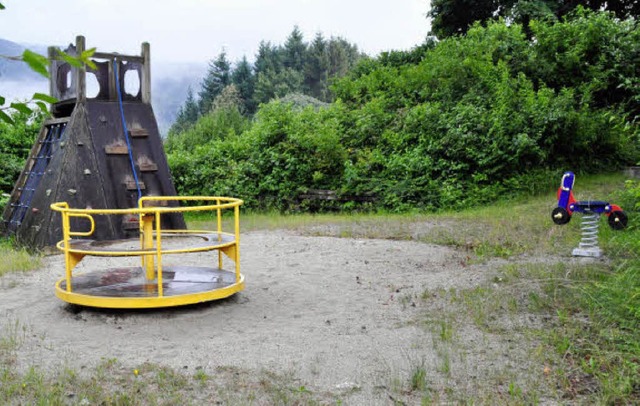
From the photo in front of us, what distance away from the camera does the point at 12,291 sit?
297 inches

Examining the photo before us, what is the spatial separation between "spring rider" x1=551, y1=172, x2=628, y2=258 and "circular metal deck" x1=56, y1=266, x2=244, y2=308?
417 cm

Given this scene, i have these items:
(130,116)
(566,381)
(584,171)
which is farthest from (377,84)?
(566,381)

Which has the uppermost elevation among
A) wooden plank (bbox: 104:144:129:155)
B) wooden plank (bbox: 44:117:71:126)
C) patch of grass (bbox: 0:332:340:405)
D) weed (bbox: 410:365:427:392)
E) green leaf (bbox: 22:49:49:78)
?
wooden plank (bbox: 44:117:71:126)

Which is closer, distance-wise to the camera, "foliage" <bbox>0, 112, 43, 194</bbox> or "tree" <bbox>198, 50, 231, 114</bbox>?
"foliage" <bbox>0, 112, 43, 194</bbox>

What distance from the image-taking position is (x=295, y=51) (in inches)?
2571

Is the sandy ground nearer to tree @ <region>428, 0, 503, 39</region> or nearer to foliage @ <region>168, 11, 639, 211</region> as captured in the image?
foliage @ <region>168, 11, 639, 211</region>

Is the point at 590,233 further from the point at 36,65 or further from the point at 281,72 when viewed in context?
the point at 281,72

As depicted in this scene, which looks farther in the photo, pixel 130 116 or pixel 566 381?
pixel 130 116

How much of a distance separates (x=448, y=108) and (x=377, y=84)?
4014 mm

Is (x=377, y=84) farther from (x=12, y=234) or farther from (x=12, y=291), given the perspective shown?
(x=12, y=291)

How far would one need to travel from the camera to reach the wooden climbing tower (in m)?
10.9

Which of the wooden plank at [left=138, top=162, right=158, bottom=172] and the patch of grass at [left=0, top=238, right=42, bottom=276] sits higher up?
the wooden plank at [left=138, top=162, right=158, bottom=172]

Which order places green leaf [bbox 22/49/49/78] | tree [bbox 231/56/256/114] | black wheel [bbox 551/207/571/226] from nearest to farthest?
green leaf [bbox 22/49/49/78] < black wheel [bbox 551/207/571/226] < tree [bbox 231/56/256/114]

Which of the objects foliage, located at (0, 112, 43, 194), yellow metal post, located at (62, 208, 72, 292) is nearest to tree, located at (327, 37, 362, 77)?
foliage, located at (0, 112, 43, 194)
